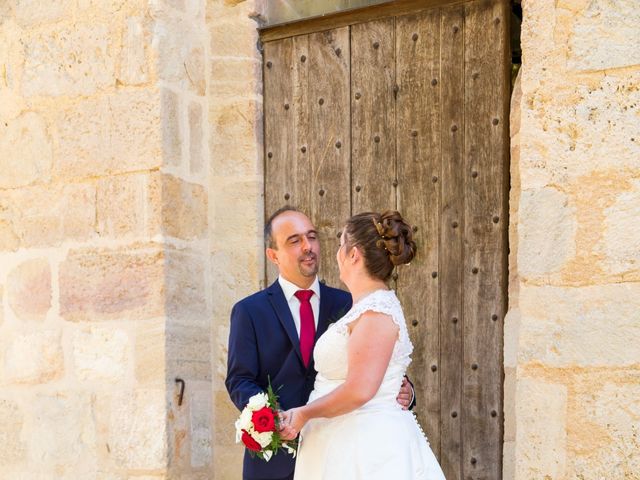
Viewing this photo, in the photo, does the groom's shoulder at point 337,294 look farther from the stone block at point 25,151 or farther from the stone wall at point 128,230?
the stone block at point 25,151

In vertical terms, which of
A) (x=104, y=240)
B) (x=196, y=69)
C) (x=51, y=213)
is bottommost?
(x=104, y=240)

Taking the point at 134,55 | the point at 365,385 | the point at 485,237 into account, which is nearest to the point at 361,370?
the point at 365,385

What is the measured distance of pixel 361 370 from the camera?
288cm

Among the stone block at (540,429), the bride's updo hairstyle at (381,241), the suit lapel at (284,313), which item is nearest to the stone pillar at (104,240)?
the suit lapel at (284,313)

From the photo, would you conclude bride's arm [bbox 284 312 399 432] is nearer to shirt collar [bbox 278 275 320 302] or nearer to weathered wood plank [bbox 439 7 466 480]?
shirt collar [bbox 278 275 320 302]

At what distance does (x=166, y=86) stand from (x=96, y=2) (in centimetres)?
57

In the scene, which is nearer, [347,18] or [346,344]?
[346,344]

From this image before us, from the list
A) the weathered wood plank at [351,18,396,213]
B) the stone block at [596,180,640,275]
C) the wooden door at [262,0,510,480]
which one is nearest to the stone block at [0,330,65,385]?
the wooden door at [262,0,510,480]

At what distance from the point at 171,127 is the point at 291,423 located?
1681mm

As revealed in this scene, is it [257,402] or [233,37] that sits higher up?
[233,37]

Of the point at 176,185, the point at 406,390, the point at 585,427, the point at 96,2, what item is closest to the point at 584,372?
the point at 585,427

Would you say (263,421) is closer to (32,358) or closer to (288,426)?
(288,426)

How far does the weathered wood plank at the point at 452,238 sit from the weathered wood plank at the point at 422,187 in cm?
3

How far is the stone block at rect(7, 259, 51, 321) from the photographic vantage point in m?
4.21
